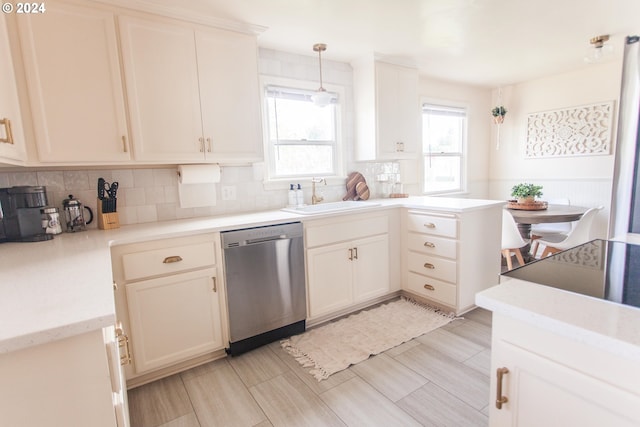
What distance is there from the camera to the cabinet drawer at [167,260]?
5.75ft

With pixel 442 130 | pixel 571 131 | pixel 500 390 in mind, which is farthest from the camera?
pixel 442 130

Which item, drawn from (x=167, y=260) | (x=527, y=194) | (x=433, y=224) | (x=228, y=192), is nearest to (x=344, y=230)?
(x=433, y=224)

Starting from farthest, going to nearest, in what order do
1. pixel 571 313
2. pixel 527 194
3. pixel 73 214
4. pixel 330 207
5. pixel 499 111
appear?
pixel 499 111, pixel 527 194, pixel 330 207, pixel 73 214, pixel 571 313

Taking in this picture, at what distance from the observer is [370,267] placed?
9.04 ft

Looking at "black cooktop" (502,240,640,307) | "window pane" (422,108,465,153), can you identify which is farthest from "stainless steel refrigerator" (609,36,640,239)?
"window pane" (422,108,465,153)

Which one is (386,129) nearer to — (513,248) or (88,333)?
(513,248)

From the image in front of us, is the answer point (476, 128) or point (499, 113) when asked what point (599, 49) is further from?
point (476, 128)

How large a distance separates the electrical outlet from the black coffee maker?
44.8 inches

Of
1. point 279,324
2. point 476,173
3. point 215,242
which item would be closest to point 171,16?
point 215,242

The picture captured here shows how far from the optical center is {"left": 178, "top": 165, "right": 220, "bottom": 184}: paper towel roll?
228cm

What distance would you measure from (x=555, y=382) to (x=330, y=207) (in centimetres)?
229

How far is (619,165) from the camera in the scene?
150 cm

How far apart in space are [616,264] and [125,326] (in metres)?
2.23

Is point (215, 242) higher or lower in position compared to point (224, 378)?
higher
